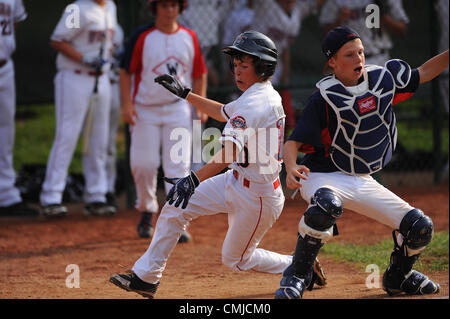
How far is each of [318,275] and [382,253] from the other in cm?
113

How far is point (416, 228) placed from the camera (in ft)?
12.7

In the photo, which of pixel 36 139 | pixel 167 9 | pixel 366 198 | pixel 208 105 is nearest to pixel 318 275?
pixel 366 198

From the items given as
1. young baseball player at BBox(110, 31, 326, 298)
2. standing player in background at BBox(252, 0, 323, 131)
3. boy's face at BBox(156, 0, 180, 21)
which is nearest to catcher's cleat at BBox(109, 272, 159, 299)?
young baseball player at BBox(110, 31, 326, 298)

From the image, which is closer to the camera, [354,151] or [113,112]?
[354,151]

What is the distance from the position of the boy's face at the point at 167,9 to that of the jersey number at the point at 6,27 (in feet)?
5.72

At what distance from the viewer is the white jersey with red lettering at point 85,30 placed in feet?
22.0

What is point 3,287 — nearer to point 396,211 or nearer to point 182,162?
point 182,162

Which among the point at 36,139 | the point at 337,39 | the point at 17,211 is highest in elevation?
the point at 337,39

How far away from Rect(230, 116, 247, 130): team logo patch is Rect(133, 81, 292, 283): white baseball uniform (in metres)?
0.05

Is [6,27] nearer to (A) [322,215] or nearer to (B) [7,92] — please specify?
(B) [7,92]

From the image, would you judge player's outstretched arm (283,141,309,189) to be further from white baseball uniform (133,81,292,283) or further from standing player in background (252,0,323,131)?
standing player in background (252,0,323,131)

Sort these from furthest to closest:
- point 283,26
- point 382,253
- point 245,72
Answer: point 283,26, point 382,253, point 245,72

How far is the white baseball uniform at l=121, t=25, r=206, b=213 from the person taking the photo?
5867 millimetres

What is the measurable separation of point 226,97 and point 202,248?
9.25 ft
